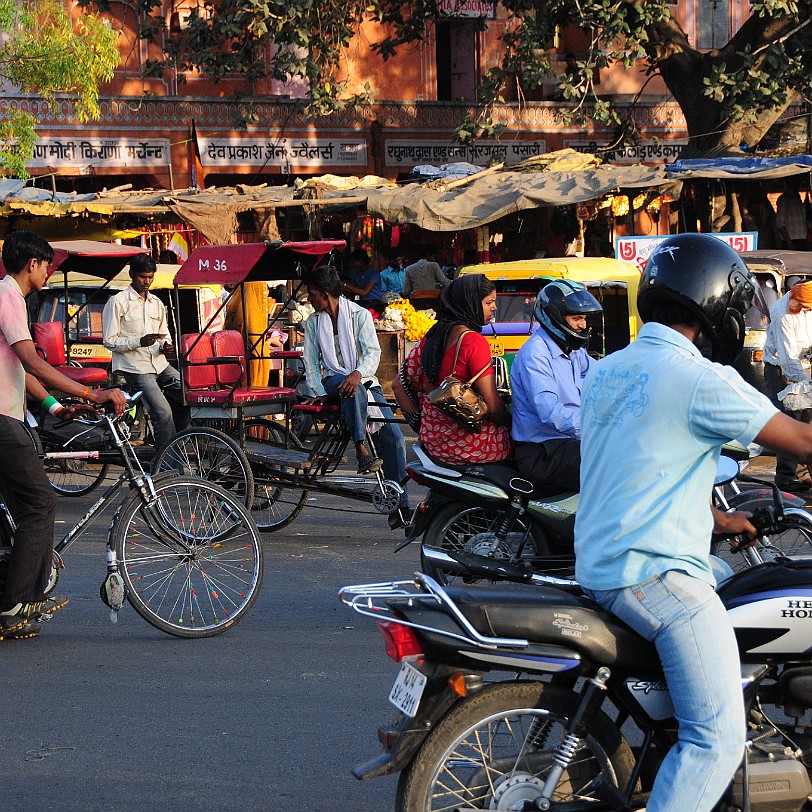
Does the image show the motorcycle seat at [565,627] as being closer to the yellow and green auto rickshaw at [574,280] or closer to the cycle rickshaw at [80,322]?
the cycle rickshaw at [80,322]

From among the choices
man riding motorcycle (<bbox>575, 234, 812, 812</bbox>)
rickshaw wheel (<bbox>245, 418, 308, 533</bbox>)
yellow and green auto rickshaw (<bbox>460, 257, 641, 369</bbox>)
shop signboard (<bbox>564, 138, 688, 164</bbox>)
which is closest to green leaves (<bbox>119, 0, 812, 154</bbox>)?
shop signboard (<bbox>564, 138, 688, 164</bbox>)

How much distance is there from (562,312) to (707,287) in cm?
318

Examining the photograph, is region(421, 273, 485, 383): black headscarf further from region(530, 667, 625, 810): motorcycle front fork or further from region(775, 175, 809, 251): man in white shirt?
region(775, 175, 809, 251): man in white shirt

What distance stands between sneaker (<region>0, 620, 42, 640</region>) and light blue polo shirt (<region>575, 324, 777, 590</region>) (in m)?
3.83

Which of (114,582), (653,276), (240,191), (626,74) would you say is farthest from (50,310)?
(626,74)

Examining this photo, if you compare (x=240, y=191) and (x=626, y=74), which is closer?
(x=240, y=191)

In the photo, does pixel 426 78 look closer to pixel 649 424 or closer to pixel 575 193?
pixel 575 193

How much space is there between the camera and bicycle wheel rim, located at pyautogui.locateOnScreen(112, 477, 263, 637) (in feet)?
19.5

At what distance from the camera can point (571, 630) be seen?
311 centimetres

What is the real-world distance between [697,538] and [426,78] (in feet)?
82.0

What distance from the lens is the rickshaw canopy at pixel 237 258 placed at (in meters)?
9.59

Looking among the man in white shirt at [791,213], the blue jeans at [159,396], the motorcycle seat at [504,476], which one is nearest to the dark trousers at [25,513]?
the motorcycle seat at [504,476]

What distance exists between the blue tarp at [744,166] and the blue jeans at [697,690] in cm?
1537

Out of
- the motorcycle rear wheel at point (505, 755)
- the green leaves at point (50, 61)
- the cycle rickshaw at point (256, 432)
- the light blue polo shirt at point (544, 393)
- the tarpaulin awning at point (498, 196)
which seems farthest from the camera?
the tarpaulin awning at point (498, 196)
